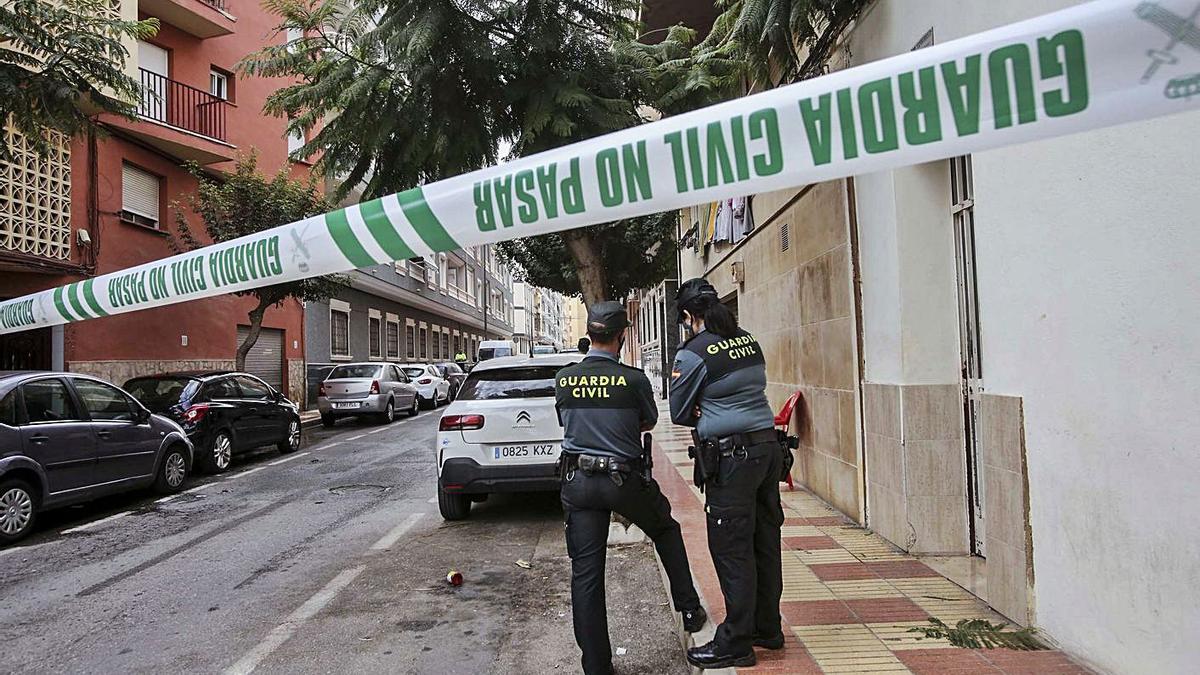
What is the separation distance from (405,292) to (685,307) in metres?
27.8

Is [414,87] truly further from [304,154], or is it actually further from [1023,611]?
[1023,611]

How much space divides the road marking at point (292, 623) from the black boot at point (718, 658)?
2.36m

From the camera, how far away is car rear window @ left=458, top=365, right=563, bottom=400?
694cm

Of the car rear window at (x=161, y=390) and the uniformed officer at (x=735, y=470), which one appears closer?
the uniformed officer at (x=735, y=470)

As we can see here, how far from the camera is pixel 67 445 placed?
7.24m

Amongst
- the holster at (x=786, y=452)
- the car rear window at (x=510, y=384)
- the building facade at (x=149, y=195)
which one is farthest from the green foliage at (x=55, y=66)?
the holster at (x=786, y=452)


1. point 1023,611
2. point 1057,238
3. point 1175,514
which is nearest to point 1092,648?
point 1023,611

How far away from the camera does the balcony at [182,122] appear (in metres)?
15.2

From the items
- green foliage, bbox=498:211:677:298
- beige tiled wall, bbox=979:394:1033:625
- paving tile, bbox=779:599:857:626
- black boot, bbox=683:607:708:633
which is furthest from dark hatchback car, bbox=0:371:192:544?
green foliage, bbox=498:211:677:298

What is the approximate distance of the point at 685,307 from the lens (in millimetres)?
3758

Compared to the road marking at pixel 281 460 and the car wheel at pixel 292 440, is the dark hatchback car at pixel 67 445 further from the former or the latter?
the car wheel at pixel 292 440

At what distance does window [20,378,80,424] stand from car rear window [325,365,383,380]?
35.3 ft

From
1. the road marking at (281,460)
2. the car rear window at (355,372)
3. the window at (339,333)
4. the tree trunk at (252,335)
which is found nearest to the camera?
the road marking at (281,460)

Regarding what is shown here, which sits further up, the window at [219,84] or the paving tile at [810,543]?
the window at [219,84]
